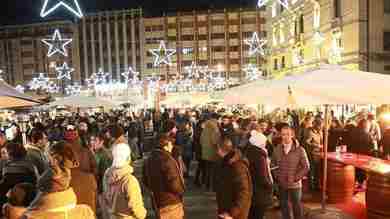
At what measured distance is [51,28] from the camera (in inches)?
3408

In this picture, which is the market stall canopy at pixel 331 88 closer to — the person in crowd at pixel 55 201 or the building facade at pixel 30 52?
the person in crowd at pixel 55 201

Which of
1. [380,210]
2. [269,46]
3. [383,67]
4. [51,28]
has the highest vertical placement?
[51,28]

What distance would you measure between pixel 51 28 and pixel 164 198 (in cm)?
8715

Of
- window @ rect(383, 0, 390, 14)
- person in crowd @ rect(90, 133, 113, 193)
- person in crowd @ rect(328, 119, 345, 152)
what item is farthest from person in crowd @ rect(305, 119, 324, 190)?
window @ rect(383, 0, 390, 14)

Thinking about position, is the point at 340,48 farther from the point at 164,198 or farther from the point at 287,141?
the point at 164,198

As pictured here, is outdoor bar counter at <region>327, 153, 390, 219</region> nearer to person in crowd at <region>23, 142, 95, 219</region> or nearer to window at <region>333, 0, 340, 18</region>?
person in crowd at <region>23, 142, 95, 219</region>

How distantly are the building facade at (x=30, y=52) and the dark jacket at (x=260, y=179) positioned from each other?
84347mm

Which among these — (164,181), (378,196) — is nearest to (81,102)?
(378,196)

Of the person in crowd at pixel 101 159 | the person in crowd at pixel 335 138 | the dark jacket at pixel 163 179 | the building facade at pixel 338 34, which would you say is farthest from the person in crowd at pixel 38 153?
the building facade at pixel 338 34

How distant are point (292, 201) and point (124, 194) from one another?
3.14 m

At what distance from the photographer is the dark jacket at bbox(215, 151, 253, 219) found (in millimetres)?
4773

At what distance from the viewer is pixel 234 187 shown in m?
4.86


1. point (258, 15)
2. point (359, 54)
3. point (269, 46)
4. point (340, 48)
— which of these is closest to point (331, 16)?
point (340, 48)

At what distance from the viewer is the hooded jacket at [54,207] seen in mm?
3340
